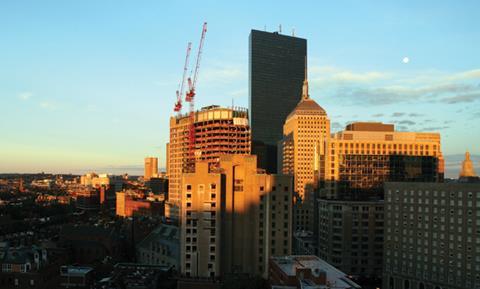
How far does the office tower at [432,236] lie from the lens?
10819 centimetres

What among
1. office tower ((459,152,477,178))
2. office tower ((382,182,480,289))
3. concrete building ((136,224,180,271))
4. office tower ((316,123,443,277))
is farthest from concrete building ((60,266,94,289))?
office tower ((459,152,477,178))

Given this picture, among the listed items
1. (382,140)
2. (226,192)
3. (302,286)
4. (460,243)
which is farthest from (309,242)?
(302,286)

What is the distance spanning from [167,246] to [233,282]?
129 ft

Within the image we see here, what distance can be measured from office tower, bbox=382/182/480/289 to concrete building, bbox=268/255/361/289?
42550 millimetres

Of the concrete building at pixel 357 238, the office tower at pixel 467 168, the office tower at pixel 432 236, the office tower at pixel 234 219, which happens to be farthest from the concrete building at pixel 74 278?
the office tower at pixel 467 168

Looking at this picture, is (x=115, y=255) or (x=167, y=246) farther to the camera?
(x=115, y=255)

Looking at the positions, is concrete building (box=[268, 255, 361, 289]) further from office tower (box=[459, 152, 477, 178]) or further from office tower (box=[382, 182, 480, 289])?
office tower (box=[459, 152, 477, 178])

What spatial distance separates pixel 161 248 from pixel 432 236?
234 ft

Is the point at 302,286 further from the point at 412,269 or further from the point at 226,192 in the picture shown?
the point at 412,269

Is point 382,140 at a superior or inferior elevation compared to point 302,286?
superior

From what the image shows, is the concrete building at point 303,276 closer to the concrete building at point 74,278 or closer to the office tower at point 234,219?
the office tower at point 234,219

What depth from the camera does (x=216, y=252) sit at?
96062 mm

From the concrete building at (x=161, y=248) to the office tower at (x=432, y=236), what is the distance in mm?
59048

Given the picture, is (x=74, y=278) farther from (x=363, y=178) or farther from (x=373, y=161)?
(x=373, y=161)
